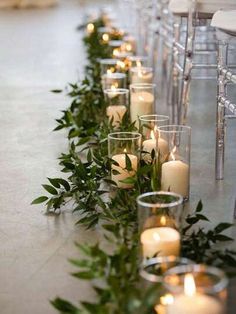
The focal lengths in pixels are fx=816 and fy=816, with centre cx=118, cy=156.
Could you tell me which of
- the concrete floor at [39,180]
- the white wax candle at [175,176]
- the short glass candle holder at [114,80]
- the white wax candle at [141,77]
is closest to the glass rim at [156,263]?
the concrete floor at [39,180]

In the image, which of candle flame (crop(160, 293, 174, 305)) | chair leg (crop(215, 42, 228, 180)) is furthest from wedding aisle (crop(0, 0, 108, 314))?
chair leg (crop(215, 42, 228, 180))

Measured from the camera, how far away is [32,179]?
107 inches

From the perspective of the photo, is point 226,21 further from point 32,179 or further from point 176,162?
point 32,179

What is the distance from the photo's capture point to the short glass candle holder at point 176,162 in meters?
2.32

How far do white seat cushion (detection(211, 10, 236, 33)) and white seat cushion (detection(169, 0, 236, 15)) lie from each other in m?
0.45

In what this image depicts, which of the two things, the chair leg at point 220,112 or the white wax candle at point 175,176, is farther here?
the chair leg at point 220,112

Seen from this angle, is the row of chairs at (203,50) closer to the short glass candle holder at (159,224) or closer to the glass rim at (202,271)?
the short glass candle holder at (159,224)

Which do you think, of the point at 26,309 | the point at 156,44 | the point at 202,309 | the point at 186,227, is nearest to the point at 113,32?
the point at 156,44

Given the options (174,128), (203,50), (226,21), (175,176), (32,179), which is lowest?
(32,179)

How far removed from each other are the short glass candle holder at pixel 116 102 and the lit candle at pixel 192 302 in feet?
6.12

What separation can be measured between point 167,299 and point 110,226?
0.44m

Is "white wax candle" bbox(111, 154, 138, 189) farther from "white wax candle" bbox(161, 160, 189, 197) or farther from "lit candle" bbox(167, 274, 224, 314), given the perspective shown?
"lit candle" bbox(167, 274, 224, 314)

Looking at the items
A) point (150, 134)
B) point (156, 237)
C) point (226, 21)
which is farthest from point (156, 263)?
point (150, 134)

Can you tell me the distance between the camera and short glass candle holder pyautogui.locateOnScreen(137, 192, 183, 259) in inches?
66.9
